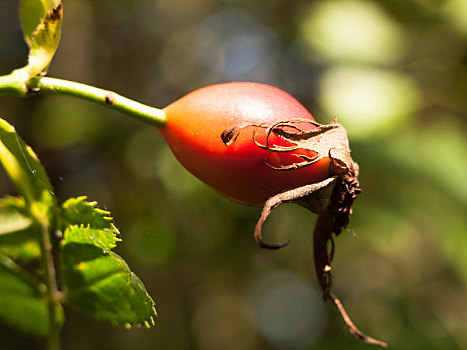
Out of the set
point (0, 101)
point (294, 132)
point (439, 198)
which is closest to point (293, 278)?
point (439, 198)

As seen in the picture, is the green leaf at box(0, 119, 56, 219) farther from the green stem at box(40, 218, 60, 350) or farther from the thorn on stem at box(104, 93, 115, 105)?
the thorn on stem at box(104, 93, 115, 105)

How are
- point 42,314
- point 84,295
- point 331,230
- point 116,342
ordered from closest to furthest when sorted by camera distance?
point 331,230 < point 84,295 < point 42,314 < point 116,342

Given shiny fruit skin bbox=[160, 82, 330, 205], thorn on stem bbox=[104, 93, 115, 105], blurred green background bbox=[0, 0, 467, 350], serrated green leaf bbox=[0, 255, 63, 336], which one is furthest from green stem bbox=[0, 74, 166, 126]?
blurred green background bbox=[0, 0, 467, 350]

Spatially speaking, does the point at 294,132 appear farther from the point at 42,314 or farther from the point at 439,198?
the point at 439,198

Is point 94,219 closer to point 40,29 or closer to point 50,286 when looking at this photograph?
point 50,286

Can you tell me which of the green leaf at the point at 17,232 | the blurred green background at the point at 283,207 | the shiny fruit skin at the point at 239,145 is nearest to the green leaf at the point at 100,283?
the green leaf at the point at 17,232

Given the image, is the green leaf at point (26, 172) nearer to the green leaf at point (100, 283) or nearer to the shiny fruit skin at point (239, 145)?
the green leaf at point (100, 283)

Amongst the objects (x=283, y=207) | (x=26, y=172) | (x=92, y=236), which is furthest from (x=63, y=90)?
(x=283, y=207)
